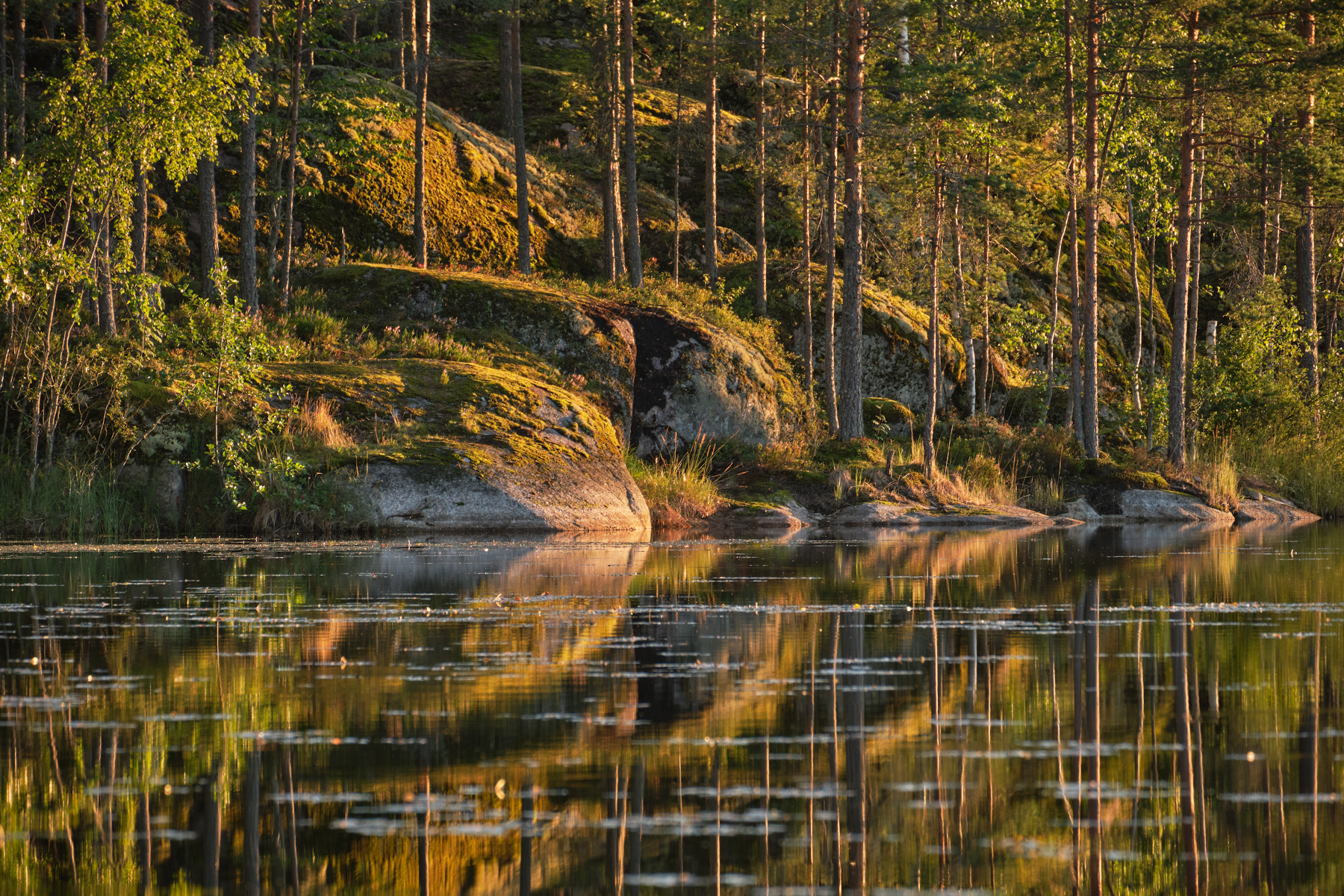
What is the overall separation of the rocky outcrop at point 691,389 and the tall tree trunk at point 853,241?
185cm

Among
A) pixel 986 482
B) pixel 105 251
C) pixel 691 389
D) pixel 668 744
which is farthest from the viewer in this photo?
pixel 691 389

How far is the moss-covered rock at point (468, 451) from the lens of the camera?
20.6 meters

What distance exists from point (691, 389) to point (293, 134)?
1023 cm

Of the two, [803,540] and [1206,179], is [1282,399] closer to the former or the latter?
[1206,179]

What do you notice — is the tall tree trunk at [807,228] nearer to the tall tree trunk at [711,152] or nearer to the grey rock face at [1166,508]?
the tall tree trunk at [711,152]

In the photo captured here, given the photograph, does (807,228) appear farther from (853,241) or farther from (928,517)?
(928,517)

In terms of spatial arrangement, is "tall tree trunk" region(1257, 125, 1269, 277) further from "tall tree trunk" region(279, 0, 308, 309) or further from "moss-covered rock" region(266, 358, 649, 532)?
"tall tree trunk" region(279, 0, 308, 309)

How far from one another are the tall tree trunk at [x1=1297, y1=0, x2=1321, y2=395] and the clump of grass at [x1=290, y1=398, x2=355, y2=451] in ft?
84.6

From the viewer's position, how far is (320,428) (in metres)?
21.2

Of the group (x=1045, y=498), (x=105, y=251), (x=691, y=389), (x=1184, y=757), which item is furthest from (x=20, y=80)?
(x=1184, y=757)

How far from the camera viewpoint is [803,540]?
20125mm

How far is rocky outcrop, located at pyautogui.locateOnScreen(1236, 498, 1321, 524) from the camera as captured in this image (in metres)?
30.5

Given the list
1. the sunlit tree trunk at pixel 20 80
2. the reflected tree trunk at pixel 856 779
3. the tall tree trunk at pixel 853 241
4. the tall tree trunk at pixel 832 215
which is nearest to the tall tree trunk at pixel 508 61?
the tall tree trunk at pixel 832 215

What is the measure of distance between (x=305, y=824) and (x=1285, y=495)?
3376 cm
